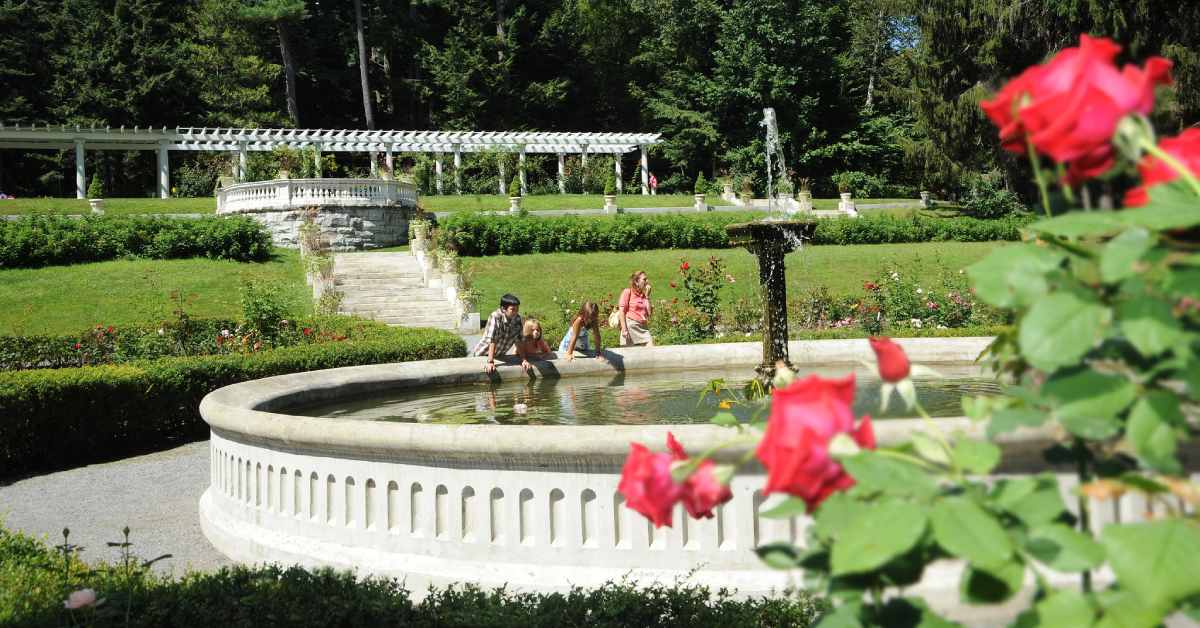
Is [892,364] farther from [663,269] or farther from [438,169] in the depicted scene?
[438,169]

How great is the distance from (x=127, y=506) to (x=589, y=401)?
12.5ft

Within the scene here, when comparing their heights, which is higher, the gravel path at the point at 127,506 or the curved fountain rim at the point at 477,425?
the curved fountain rim at the point at 477,425

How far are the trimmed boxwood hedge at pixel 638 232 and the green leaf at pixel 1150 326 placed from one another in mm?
24094

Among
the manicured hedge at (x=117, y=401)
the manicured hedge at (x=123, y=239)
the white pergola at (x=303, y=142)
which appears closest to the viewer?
the manicured hedge at (x=117, y=401)

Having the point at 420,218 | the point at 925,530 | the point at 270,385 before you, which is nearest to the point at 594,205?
the point at 420,218

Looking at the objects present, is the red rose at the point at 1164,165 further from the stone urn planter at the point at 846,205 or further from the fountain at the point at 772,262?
the stone urn planter at the point at 846,205

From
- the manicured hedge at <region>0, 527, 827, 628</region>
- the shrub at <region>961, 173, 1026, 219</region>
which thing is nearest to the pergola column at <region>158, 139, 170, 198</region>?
the shrub at <region>961, 173, 1026, 219</region>

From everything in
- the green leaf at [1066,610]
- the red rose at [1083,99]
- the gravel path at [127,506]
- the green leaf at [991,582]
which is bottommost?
the gravel path at [127,506]

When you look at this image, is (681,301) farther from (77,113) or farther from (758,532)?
(77,113)

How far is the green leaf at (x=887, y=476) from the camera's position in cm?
104

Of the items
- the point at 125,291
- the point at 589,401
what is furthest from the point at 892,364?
the point at 125,291

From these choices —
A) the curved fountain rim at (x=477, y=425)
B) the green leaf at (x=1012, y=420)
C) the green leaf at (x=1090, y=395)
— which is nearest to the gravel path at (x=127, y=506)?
the curved fountain rim at (x=477, y=425)

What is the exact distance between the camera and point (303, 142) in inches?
1741

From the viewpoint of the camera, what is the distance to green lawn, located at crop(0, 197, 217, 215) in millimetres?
31516
